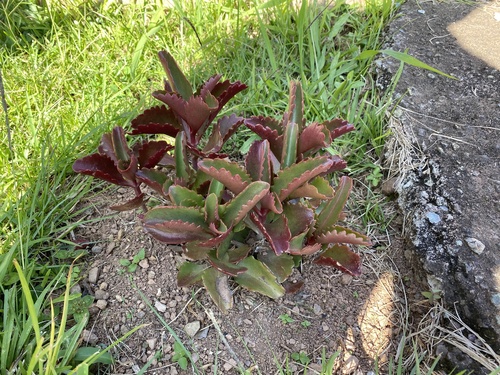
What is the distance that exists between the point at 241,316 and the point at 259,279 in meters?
0.18

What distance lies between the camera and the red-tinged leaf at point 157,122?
4.72 feet

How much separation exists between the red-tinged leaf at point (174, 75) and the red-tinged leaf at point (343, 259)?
0.65 metres

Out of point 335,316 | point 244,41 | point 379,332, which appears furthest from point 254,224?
point 244,41

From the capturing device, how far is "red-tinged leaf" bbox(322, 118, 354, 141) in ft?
4.78

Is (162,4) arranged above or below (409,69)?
above

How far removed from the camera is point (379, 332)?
1.59m

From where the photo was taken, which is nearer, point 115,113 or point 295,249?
point 295,249

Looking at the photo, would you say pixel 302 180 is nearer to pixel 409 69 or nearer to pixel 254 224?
pixel 254 224

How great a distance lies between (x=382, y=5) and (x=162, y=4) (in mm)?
1248

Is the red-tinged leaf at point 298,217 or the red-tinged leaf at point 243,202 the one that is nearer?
the red-tinged leaf at point 243,202

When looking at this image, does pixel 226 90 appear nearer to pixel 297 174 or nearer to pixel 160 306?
pixel 297 174

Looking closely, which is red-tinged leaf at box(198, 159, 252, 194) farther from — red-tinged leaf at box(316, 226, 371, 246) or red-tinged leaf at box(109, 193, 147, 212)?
red-tinged leaf at box(109, 193, 147, 212)

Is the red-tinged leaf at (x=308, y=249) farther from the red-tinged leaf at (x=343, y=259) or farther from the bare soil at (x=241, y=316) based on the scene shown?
the bare soil at (x=241, y=316)

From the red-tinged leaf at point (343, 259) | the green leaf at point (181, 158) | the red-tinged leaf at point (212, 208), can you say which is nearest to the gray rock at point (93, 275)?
the green leaf at point (181, 158)
